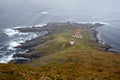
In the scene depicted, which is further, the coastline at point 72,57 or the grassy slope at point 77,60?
the coastline at point 72,57

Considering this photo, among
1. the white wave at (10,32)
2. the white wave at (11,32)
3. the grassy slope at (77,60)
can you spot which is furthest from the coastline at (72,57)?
the white wave at (10,32)

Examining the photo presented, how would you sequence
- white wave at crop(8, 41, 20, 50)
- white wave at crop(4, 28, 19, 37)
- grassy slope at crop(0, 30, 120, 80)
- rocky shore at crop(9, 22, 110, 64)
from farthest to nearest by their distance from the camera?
white wave at crop(4, 28, 19, 37)
white wave at crop(8, 41, 20, 50)
rocky shore at crop(9, 22, 110, 64)
grassy slope at crop(0, 30, 120, 80)

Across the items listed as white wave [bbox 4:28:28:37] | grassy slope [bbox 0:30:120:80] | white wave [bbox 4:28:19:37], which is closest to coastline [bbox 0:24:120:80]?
grassy slope [bbox 0:30:120:80]

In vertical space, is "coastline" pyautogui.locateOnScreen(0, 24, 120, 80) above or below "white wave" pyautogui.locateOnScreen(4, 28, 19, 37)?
below

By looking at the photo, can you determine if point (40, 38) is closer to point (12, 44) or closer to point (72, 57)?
point (12, 44)

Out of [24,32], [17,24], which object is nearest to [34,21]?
[17,24]

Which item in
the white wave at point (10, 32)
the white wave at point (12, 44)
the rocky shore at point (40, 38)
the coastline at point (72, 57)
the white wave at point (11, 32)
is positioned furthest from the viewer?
the white wave at point (11, 32)

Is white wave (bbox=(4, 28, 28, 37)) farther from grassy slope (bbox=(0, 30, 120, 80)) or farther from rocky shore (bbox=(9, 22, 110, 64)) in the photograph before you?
grassy slope (bbox=(0, 30, 120, 80))

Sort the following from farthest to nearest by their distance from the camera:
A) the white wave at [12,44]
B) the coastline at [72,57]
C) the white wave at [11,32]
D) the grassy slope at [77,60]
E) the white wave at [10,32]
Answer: the white wave at [11,32]
the white wave at [10,32]
the white wave at [12,44]
the coastline at [72,57]
the grassy slope at [77,60]

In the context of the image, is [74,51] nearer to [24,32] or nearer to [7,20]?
[24,32]

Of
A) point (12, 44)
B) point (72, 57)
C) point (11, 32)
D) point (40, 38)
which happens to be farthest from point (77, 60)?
point (11, 32)

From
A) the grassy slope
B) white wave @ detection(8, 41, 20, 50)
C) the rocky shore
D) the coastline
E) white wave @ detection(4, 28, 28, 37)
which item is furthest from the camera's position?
white wave @ detection(4, 28, 28, 37)

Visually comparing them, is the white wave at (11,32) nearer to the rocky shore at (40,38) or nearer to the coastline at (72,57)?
the rocky shore at (40,38)
